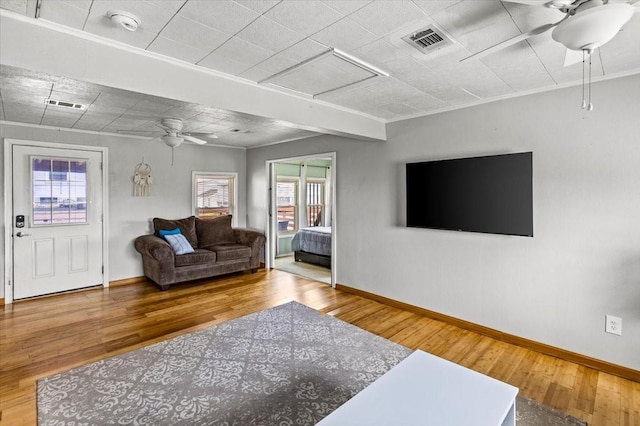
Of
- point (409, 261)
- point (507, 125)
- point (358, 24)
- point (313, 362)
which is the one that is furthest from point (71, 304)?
point (507, 125)

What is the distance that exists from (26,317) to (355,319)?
3.89 metres

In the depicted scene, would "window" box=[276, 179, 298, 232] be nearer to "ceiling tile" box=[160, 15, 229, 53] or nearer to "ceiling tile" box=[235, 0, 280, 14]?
"ceiling tile" box=[160, 15, 229, 53]

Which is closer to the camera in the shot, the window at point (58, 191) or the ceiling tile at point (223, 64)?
the ceiling tile at point (223, 64)

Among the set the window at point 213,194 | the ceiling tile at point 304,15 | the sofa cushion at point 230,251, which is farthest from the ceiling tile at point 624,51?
the window at point 213,194

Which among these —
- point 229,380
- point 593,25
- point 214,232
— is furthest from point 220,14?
point 214,232

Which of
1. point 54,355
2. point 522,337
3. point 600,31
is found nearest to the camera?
point 600,31

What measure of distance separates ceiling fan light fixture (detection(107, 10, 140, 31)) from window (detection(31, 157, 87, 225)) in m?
3.73

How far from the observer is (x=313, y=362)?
2861mm

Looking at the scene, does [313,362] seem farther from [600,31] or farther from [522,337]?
[600,31]

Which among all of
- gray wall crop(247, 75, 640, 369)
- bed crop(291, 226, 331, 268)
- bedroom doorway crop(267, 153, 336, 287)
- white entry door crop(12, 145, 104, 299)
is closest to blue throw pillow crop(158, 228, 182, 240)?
white entry door crop(12, 145, 104, 299)

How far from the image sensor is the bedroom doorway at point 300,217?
635cm

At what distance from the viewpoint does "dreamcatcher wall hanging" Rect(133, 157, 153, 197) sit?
17.5 ft

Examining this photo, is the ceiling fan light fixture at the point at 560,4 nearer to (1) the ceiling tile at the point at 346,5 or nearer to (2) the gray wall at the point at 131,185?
(1) the ceiling tile at the point at 346,5

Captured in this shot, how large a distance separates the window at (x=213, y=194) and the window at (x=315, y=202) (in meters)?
2.07
